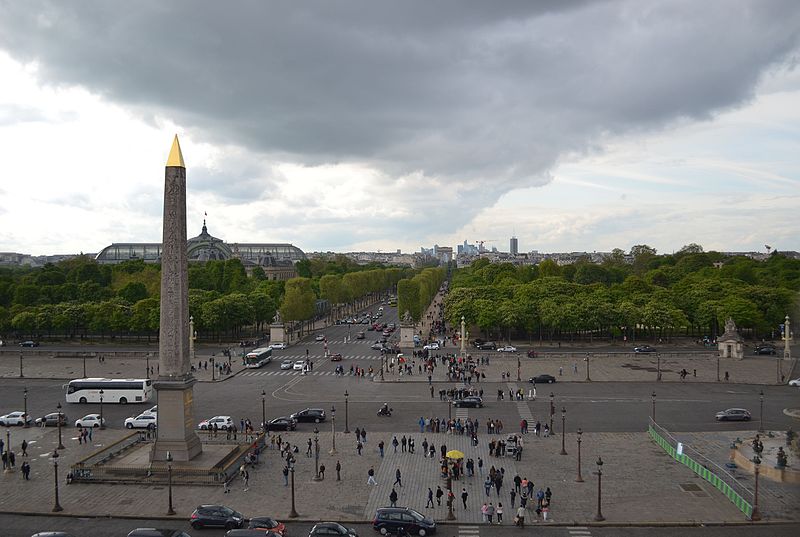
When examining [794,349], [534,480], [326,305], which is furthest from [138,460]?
[326,305]

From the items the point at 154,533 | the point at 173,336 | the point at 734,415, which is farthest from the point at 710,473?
the point at 173,336

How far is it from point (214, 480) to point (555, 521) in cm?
1438

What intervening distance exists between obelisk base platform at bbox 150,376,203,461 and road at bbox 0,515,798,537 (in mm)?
5426

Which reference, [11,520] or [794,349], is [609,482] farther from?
[794,349]

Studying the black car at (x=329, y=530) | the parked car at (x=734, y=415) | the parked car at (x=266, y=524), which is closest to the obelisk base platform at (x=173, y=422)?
the parked car at (x=266, y=524)

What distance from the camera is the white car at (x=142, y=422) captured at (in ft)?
124

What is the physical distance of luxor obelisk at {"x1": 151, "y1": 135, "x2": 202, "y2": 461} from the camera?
2888 cm

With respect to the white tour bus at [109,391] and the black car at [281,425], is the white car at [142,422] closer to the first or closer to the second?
the white tour bus at [109,391]

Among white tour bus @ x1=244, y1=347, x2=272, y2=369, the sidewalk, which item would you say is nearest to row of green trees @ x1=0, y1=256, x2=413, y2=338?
white tour bus @ x1=244, y1=347, x2=272, y2=369

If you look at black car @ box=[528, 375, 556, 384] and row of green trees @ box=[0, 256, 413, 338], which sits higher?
row of green trees @ box=[0, 256, 413, 338]

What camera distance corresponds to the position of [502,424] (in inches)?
1489

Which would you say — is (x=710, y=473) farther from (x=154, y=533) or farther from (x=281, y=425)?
(x=281, y=425)

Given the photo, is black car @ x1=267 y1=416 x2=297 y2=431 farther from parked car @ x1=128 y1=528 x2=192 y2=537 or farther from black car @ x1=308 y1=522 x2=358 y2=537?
parked car @ x1=128 y1=528 x2=192 y2=537

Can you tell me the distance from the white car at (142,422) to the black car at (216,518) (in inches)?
638
